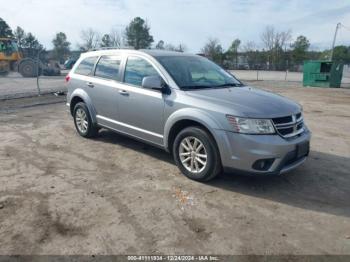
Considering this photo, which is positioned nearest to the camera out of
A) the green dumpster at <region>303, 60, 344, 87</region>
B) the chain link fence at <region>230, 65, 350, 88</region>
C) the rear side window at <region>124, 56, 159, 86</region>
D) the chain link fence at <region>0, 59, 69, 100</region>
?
the rear side window at <region>124, 56, 159, 86</region>

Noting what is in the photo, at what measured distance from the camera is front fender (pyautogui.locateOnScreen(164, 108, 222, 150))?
4.16 metres

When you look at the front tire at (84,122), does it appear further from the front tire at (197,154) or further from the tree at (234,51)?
the tree at (234,51)

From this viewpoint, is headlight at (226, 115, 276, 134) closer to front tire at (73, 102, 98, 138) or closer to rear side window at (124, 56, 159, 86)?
rear side window at (124, 56, 159, 86)

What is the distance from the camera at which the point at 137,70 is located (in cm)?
531

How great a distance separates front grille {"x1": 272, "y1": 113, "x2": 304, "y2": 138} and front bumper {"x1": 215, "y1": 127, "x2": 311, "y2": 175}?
93 mm

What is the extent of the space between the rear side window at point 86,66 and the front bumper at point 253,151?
11.1ft

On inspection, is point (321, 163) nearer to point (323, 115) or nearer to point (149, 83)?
point (149, 83)

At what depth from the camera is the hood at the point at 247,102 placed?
A: 4035mm

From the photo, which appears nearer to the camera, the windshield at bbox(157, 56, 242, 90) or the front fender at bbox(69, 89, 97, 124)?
the windshield at bbox(157, 56, 242, 90)

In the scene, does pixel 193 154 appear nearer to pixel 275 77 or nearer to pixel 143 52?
pixel 143 52

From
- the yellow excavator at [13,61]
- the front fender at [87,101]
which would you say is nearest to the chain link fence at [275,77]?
the yellow excavator at [13,61]

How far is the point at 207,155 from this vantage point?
14.1 ft

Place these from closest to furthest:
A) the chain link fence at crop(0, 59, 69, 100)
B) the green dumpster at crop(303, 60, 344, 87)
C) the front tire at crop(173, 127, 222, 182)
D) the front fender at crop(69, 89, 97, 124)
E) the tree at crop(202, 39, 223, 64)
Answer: the front tire at crop(173, 127, 222, 182) → the front fender at crop(69, 89, 97, 124) → the chain link fence at crop(0, 59, 69, 100) → the green dumpster at crop(303, 60, 344, 87) → the tree at crop(202, 39, 223, 64)

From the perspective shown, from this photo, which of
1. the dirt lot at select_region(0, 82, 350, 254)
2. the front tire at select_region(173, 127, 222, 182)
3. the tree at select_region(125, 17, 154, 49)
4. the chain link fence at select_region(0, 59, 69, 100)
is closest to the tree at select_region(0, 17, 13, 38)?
the tree at select_region(125, 17, 154, 49)
